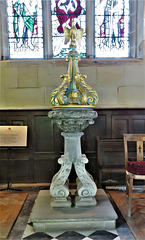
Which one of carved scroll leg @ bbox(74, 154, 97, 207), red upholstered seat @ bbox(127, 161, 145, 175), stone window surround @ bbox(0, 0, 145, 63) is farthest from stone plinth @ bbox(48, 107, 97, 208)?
stone window surround @ bbox(0, 0, 145, 63)

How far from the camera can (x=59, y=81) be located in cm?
377

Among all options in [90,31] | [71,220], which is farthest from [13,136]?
[90,31]

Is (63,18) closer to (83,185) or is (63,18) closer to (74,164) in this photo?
(74,164)

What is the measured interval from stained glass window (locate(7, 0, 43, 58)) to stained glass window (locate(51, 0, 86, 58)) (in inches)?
10.2

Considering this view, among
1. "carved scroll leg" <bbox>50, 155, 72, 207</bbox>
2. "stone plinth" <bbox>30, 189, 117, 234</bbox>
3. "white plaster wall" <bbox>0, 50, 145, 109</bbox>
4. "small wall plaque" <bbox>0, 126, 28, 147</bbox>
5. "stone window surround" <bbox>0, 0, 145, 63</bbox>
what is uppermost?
"stone window surround" <bbox>0, 0, 145, 63</bbox>

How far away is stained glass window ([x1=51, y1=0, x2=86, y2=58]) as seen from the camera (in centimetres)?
388

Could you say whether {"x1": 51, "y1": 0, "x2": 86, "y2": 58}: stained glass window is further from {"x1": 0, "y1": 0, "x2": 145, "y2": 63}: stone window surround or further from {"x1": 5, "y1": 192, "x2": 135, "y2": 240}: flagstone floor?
{"x1": 5, "y1": 192, "x2": 135, "y2": 240}: flagstone floor

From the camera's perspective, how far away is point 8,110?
3.74 meters

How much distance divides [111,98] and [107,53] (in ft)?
2.91

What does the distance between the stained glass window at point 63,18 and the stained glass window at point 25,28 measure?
0.26m

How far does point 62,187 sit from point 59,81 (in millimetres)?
1969

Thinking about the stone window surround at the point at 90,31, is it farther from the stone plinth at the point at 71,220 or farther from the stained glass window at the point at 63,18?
the stone plinth at the point at 71,220

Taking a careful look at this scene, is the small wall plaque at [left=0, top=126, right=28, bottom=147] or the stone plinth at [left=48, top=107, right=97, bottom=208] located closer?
the stone plinth at [left=48, top=107, right=97, bottom=208]

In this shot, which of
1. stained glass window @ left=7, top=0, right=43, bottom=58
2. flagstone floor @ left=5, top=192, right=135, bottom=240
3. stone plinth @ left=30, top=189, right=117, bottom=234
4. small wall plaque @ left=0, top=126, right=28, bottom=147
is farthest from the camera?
stained glass window @ left=7, top=0, right=43, bottom=58
